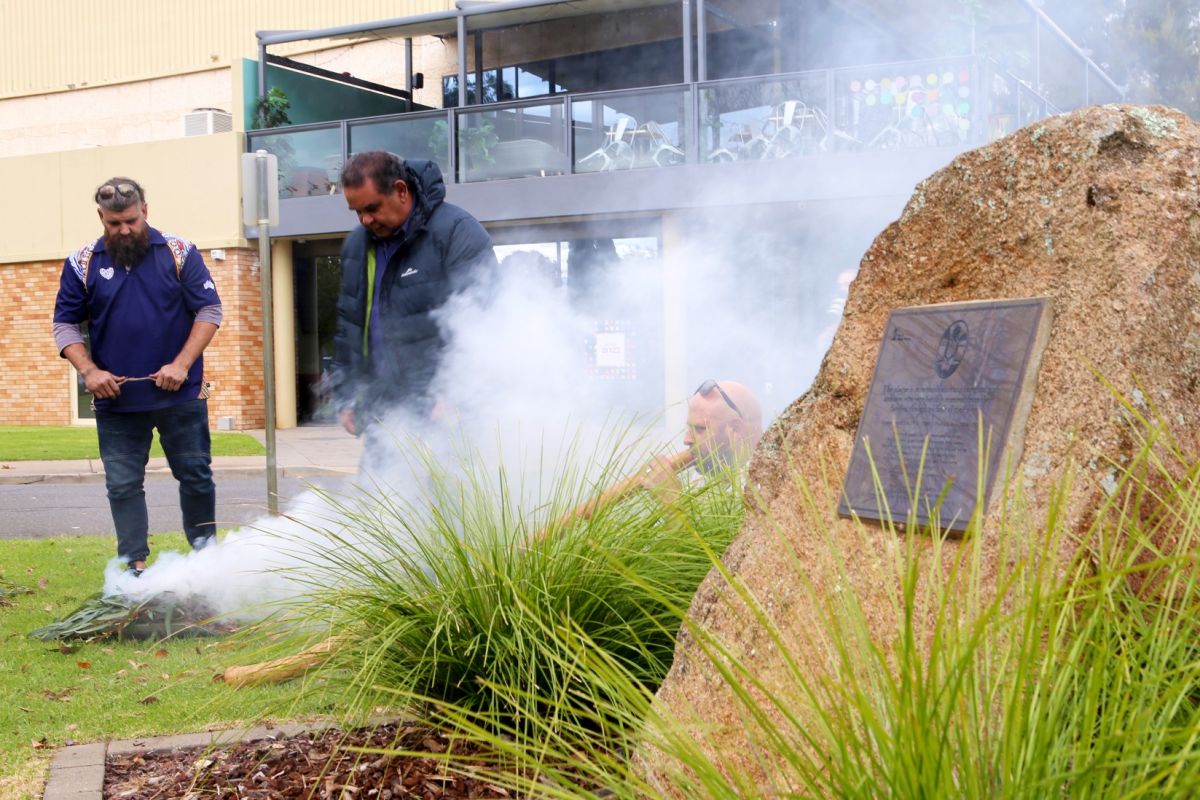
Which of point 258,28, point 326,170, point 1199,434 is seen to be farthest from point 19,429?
point 1199,434

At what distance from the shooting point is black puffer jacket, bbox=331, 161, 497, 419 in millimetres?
4586

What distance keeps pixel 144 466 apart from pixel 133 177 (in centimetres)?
1548

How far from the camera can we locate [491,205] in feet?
52.5

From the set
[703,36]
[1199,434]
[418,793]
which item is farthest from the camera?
[703,36]

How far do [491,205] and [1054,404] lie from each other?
551 inches

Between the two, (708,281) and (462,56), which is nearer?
(462,56)

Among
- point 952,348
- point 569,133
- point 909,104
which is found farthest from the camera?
point 569,133

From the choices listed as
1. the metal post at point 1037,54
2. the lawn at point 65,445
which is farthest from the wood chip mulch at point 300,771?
the metal post at point 1037,54

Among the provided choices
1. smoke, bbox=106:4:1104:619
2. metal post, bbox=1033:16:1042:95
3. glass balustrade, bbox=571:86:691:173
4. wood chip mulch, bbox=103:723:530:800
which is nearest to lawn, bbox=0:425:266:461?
smoke, bbox=106:4:1104:619

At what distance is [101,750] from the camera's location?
10.3ft

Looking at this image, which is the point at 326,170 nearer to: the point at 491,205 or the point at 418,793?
the point at 491,205

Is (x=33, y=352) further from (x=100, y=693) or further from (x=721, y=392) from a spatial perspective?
(x=721, y=392)

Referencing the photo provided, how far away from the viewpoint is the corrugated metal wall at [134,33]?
20.7 meters

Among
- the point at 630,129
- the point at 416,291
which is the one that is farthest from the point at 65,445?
the point at 416,291
